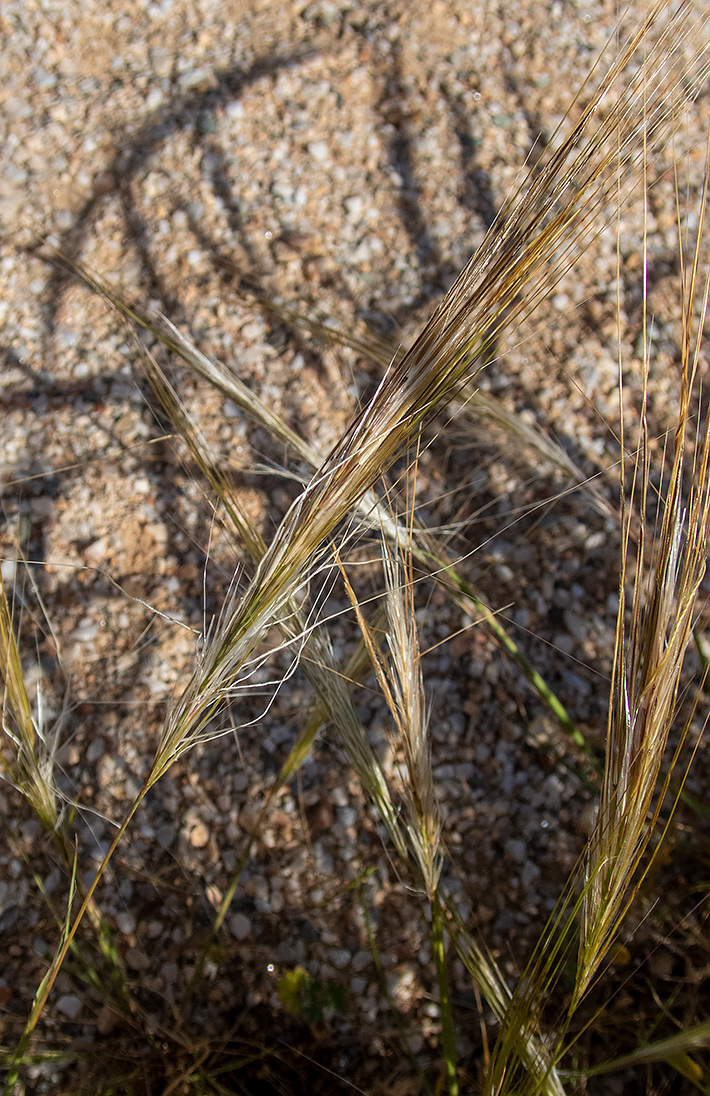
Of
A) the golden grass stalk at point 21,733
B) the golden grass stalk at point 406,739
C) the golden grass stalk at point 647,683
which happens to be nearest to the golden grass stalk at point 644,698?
the golden grass stalk at point 647,683

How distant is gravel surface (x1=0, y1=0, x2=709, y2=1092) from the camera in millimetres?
1270

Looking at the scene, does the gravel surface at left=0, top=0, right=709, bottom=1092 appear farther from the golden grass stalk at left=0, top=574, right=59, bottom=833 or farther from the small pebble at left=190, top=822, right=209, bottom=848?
the golden grass stalk at left=0, top=574, right=59, bottom=833

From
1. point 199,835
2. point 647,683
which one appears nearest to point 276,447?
point 199,835

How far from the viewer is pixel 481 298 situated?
2.34ft

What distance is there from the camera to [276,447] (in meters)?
1.50

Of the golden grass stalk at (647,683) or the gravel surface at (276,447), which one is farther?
the gravel surface at (276,447)

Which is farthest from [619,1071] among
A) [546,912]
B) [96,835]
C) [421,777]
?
[96,835]

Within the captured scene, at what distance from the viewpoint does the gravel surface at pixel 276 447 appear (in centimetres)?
127

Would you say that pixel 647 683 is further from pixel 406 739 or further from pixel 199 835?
pixel 199 835

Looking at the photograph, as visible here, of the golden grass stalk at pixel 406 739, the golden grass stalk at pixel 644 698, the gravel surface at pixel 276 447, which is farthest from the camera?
the gravel surface at pixel 276 447

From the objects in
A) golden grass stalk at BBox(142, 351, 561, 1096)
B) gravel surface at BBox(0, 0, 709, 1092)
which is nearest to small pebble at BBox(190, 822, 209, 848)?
gravel surface at BBox(0, 0, 709, 1092)

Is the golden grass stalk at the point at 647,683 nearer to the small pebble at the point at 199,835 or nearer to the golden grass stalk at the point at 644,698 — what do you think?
the golden grass stalk at the point at 644,698

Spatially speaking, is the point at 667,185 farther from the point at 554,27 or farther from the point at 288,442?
the point at 288,442

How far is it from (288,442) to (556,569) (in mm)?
623
